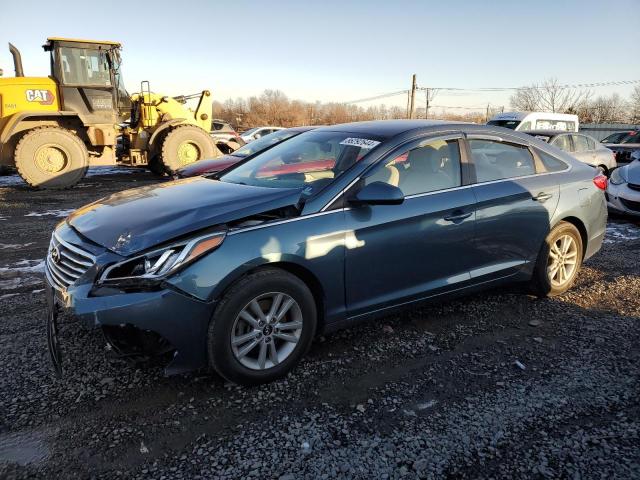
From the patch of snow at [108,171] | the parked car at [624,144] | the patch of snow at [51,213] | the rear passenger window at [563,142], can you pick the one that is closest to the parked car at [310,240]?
the patch of snow at [51,213]

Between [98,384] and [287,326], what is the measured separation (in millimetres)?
Result: 1198

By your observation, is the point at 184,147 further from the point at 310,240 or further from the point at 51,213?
the point at 310,240

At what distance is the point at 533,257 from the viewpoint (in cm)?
414

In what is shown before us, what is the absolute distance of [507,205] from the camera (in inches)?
152

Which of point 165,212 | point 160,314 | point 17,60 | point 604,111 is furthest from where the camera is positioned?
point 604,111

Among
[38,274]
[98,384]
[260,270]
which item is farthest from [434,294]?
[38,274]

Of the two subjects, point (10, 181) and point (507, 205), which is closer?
point (507, 205)

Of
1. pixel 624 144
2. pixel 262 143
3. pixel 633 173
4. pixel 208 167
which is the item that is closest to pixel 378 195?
pixel 262 143

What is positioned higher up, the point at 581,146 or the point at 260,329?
the point at 581,146

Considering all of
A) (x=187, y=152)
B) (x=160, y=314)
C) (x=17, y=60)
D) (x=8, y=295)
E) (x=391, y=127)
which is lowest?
(x=8, y=295)

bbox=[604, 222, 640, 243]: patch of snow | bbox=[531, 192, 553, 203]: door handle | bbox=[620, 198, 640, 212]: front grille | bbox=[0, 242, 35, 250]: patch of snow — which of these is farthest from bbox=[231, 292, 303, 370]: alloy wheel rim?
bbox=[620, 198, 640, 212]: front grille

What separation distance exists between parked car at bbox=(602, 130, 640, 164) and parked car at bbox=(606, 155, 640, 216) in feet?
20.3

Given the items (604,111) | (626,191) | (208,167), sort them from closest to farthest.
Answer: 1. (626,191)
2. (208,167)
3. (604,111)

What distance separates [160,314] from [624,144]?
16.0 metres
